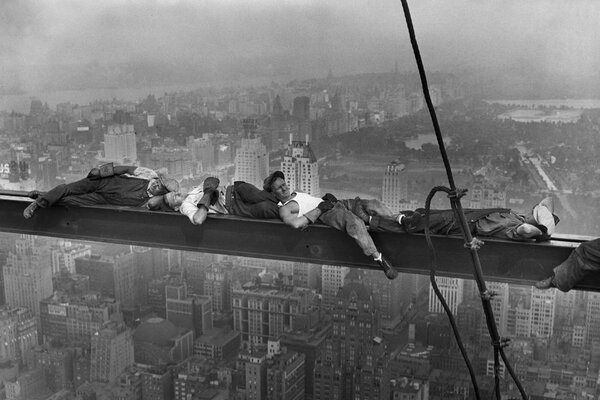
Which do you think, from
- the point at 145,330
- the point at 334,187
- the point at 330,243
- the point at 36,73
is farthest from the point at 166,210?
the point at 36,73

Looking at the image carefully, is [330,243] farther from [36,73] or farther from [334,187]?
[36,73]

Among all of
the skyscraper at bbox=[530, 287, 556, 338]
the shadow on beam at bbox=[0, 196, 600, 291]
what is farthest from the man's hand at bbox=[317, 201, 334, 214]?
the skyscraper at bbox=[530, 287, 556, 338]

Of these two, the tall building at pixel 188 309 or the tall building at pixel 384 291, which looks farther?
the tall building at pixel 188 309

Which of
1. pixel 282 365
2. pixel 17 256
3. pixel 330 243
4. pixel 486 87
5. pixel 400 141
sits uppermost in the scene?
pixel 486 87

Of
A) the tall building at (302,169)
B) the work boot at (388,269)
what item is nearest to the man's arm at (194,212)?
the work boot at (388,269)

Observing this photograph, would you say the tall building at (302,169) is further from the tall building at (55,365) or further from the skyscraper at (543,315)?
the tall building at (55,365)

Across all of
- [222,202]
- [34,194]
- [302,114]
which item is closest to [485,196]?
[302,114]
